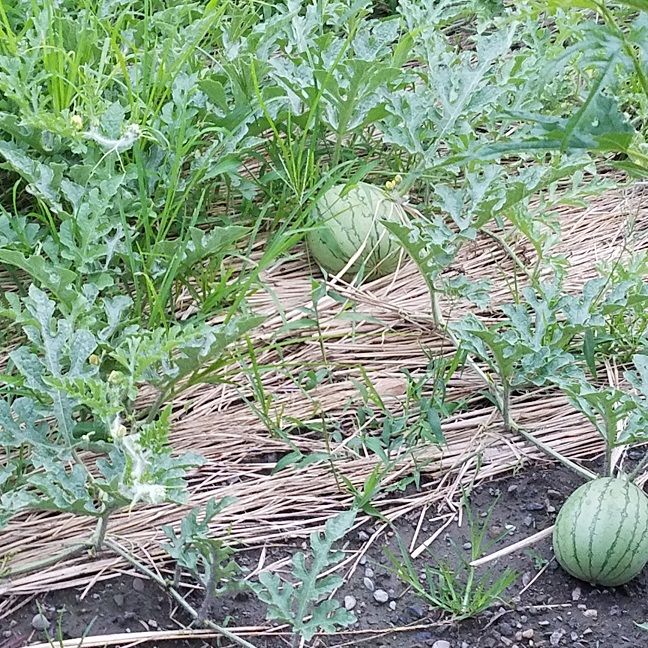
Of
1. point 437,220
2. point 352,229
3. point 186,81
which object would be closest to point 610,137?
point 437,220

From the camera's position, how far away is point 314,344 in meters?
2.25

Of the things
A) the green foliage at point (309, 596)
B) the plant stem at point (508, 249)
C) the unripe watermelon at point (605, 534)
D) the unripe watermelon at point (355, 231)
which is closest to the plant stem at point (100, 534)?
the green foliage at point (309, 596)

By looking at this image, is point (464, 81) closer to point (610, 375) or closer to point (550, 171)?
point (550, 171)

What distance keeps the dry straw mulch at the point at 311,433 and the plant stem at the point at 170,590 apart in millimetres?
30

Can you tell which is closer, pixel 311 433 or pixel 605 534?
Result: pixel 605 534

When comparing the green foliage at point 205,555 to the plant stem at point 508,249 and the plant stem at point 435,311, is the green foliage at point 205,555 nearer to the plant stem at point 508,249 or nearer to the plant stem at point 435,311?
the plant stem at point 435,311

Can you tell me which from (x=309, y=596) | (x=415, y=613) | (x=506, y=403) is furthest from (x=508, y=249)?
(x=309, y=596)

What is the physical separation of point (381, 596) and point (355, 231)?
0.93m

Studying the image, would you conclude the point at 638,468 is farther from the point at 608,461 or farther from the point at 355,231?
the point at 355,231

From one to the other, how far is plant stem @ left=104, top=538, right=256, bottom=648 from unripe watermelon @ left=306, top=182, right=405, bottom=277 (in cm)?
91

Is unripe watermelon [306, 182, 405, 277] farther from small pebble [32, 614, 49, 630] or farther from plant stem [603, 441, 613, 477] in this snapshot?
small pebble [32, 614, 49, 630]

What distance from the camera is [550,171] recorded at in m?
2.23

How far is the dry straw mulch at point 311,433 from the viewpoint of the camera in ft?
5.95

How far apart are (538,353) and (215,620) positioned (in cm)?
79
